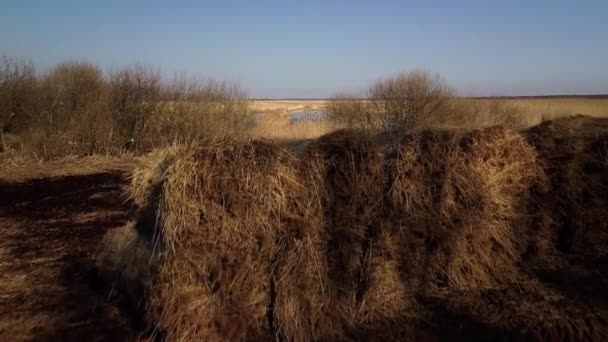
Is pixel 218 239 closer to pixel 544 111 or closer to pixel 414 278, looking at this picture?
pixel 414 278

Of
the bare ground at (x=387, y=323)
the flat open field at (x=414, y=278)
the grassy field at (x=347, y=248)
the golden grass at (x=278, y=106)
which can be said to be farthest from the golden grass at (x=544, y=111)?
the bare ground at (x=387, y=323)

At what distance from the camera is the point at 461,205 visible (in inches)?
215

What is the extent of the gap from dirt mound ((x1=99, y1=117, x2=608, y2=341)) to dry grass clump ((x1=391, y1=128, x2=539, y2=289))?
1 centimetres

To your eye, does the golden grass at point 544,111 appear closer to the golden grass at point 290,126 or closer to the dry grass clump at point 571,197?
the golden grass at point 290,126

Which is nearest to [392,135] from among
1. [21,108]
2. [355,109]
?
[21,108]

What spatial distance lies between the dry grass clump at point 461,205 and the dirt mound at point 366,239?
0.05 ft

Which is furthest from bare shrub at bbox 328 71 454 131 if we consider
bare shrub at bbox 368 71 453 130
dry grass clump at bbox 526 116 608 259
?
dry grass clump at bbox 526 116 608 259

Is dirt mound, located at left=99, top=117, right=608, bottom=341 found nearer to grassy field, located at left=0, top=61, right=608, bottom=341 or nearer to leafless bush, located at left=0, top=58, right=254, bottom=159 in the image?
grassy field, located at left=0, top=61, right=608, bottom=341

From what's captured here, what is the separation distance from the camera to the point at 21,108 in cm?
1761

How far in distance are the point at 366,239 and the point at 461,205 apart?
1166 mm

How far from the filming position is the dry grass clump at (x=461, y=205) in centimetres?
527

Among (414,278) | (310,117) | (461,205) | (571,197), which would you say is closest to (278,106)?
(310,117)

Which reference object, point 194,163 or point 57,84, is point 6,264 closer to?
point 194,163

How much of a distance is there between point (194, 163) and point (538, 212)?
398 cm
